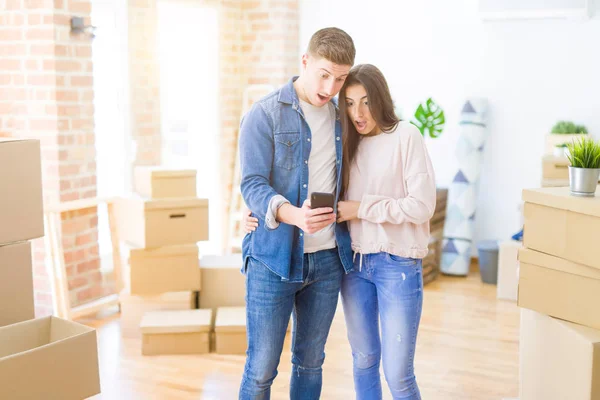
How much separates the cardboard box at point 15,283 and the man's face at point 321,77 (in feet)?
3.65

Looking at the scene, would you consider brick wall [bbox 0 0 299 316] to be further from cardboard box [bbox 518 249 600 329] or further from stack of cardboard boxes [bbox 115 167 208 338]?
cardboard box [bbox 518 249 600 329]

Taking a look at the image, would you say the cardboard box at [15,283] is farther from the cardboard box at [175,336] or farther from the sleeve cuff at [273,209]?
the cardboard box at [175,336]

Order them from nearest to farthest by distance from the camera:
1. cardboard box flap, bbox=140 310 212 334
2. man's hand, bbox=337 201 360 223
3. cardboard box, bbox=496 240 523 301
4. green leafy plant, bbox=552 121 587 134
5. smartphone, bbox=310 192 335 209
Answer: smartphone, bbox=310 192 335 209
man's hand, bbox=337 201 360 223
cardboard box flap, bbox=140 310 212 334
cardboard box, bbox=496 240 523 301
green leafy plant, bbox=552 121 587 134

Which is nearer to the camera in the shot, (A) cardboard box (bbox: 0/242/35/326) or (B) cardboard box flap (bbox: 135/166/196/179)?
(A) cardboard box (bbox: 0/242/35/326)

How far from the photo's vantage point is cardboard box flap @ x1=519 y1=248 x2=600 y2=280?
228 centimetres

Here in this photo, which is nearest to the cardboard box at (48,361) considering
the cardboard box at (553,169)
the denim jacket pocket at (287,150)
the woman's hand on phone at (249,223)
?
the woman's hand on phone at (249,223)

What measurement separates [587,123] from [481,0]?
1.13m

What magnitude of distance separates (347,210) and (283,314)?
14.5 inches

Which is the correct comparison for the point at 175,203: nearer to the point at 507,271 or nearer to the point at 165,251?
the point at 165,251

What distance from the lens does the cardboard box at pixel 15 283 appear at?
240 cm

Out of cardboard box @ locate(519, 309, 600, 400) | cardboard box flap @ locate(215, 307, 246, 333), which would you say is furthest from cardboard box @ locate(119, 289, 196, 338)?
cardboard box @ locate(519, 309, 600, 400)

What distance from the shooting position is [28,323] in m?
2.40

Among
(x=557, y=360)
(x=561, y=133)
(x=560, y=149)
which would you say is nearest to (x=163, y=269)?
(x=557, y=360)

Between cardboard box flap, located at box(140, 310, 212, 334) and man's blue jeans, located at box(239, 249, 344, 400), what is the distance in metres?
1.44
